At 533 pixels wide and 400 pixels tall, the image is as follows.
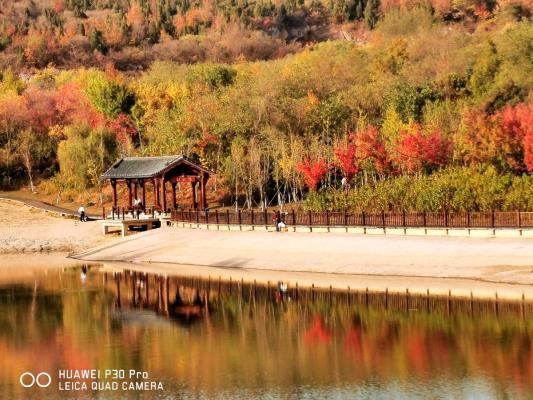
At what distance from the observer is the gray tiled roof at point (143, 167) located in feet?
242

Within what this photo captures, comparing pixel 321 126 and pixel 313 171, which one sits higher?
pixel 321 126

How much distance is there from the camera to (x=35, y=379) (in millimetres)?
30891

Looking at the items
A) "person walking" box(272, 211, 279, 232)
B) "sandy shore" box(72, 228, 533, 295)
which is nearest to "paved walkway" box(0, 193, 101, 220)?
"sandy shore" box(72, 228, 533, 295)

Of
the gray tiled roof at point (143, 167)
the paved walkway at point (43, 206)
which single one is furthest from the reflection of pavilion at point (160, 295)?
the paved walkway at point (43, 206)

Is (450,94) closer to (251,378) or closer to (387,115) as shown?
(387,115)

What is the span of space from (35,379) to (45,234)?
149 feet

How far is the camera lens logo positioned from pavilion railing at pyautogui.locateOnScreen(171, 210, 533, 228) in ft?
90.4

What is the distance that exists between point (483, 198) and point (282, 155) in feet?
89.2

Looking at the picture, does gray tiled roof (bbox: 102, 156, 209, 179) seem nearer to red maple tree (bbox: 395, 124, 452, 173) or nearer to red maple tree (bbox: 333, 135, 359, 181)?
red maple tree (bbox: 333, 135, 359, 181)

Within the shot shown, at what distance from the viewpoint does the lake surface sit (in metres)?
28.6

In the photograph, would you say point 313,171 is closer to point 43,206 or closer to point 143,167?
point 143,167

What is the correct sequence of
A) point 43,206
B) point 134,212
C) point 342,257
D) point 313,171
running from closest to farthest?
1. point 342,257
2. point 134,212
3. point 313,171
4. point 43,206

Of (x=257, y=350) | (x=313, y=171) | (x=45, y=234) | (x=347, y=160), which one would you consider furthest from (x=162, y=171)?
(x=257, y=350)

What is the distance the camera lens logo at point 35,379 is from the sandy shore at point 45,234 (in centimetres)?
3909
